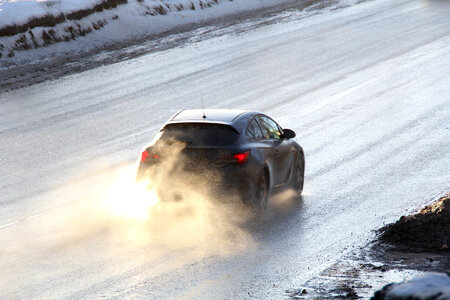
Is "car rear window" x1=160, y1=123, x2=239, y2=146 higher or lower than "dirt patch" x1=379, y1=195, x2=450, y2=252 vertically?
higher

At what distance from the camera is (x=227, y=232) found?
37.1 feet

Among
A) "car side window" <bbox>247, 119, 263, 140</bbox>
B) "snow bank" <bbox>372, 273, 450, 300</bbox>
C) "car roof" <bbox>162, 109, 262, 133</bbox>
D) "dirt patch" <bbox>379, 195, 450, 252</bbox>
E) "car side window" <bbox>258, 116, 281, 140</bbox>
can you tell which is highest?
"snow bank" <bbox>372, 273, 450, 300</bbox>

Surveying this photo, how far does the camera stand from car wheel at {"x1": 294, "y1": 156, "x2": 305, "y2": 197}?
45.7ft

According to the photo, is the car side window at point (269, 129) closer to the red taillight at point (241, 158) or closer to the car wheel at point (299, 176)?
the car wheel at point (299, 176)

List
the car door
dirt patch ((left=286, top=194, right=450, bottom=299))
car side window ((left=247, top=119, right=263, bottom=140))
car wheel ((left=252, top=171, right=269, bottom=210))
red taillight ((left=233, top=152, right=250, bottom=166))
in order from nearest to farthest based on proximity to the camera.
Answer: dirt patch ((left=286, top=194, right=450, bottom=299)) < red taillight ((left=233, top=152, right=250, bottom=166)) < car wheel ((left=252, top=171, right=269, bottom=210)) < car side window ((left=247, top=119, right=263, bottom=140)) < the car door

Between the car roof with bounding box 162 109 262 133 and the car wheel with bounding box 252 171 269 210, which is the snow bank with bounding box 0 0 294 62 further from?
the car wheel with bounding box 252 171 269 210

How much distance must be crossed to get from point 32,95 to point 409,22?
20267 mm

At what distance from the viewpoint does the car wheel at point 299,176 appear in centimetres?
1393

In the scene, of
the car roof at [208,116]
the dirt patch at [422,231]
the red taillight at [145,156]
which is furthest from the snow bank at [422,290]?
the car roof at [208,116]

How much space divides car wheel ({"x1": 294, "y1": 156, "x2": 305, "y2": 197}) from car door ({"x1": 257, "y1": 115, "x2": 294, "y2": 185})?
13.1 inches

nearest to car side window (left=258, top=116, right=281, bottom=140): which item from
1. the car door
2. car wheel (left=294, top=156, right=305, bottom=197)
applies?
the car door

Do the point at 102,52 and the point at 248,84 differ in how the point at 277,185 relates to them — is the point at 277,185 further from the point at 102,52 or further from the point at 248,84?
the point at 102,52

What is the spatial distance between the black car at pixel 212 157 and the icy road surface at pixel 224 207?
542 millimetres

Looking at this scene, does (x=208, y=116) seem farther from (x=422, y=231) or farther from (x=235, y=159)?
(x=422, y=231)
